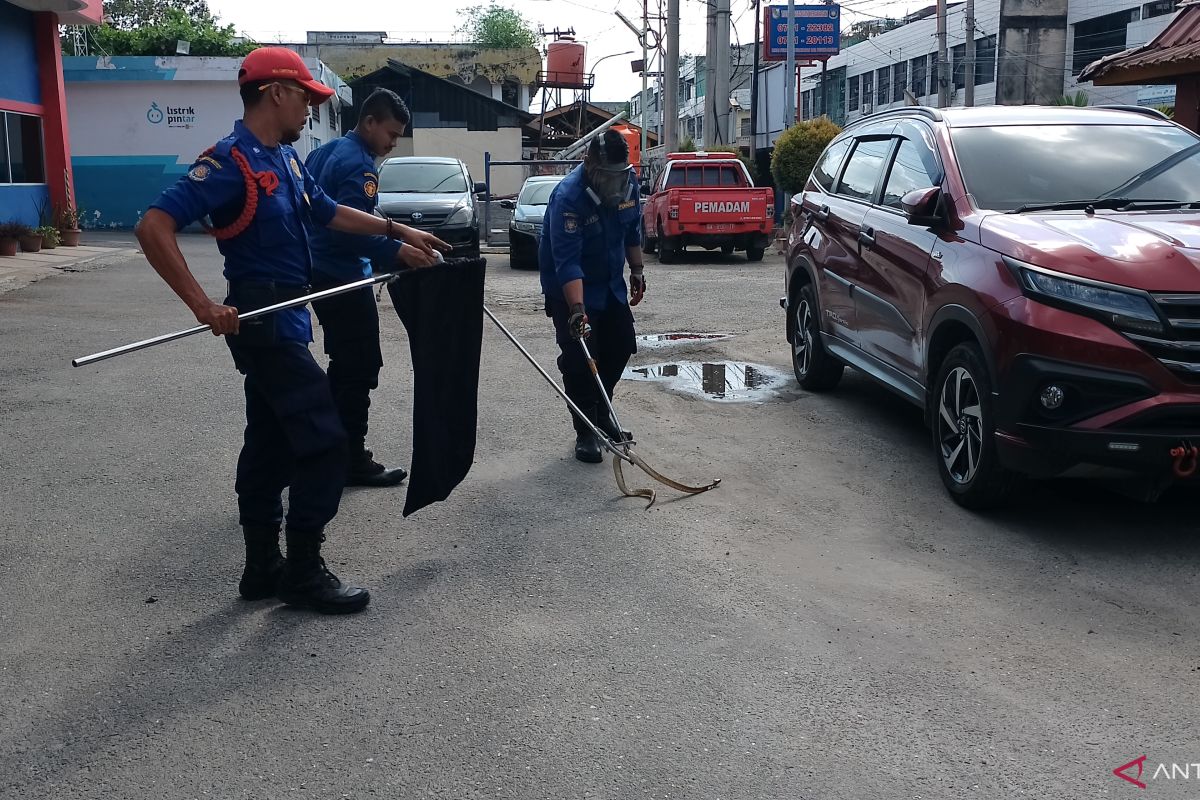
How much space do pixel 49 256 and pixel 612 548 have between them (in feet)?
52.2

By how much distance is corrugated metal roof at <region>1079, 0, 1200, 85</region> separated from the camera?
11.5m

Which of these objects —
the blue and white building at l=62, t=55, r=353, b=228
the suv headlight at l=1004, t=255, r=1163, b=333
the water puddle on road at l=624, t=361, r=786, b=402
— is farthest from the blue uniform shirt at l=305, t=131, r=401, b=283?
the blue and white building at l=62, t=55, r=353, b=228

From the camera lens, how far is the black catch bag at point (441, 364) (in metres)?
4.57

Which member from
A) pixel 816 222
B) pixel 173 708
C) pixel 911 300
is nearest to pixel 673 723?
pixel 173 708

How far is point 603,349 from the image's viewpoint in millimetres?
6848

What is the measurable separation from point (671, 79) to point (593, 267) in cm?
2807

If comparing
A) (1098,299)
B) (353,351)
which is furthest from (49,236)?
(1098,299)

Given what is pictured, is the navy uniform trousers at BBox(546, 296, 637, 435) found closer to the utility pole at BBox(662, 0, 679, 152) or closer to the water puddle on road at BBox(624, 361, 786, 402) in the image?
the water puddle on road at BBox(624, 361, 786, 402)

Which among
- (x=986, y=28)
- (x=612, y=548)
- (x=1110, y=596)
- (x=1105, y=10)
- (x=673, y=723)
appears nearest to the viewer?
(x=673, y=723)

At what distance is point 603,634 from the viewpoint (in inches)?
161

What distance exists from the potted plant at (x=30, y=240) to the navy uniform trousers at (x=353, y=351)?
14724 millimetres

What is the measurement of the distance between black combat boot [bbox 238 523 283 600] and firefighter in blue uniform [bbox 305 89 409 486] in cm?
126

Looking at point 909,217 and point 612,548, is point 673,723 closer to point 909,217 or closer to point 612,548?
point 612,548

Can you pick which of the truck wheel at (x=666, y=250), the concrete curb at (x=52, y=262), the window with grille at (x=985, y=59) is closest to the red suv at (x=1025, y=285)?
the concrete curb at (x=52, y=262)
